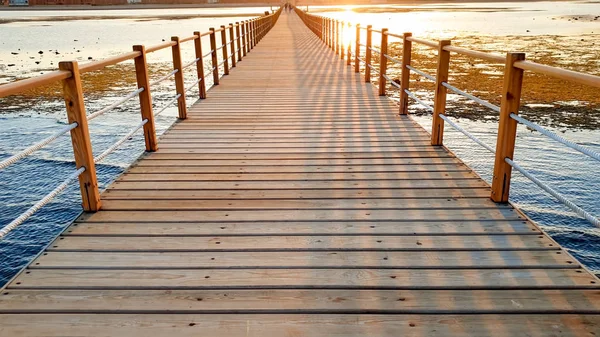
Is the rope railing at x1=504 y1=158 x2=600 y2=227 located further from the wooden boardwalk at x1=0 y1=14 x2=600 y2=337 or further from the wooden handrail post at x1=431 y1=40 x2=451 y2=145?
the wooden handrail post at x1=431 y1=40 x2=451 y2=145

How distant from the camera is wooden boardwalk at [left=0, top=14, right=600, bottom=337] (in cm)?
238

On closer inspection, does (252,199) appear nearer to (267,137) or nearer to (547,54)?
(267,137)

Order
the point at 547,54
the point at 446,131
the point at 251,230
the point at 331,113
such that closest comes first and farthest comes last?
the point at 251,230 < the point at 331,113 < the point at 446,131 < the point at 547,54

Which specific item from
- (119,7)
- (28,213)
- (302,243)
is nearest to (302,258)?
(302,243)

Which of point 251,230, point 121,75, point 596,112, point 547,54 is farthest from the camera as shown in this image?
point 547,54

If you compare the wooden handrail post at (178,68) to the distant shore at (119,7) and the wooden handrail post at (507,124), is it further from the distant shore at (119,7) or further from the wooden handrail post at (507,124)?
the distant shore at (119,7)

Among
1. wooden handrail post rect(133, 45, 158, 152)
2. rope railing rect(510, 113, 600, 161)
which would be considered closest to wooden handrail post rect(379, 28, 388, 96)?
wooden handrail post rect(133, 45, 158, 152)

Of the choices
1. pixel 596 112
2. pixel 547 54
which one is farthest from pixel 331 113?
pixel 547 54

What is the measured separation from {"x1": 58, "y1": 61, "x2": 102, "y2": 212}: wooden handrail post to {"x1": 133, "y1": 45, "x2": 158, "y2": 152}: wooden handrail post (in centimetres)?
145

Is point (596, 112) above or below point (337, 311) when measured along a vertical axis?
below

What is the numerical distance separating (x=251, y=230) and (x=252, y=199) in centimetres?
57

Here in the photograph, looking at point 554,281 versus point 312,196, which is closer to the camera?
point 554,281

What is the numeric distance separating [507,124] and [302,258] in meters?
1.80

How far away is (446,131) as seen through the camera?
10.3 m
